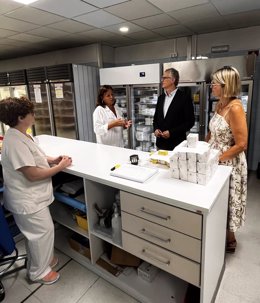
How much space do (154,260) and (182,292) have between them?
464 mm

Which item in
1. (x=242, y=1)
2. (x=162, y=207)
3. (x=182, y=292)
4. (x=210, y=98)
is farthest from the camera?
(x=210, y=98)

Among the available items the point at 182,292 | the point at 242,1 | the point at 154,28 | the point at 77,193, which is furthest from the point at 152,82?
the point at 182,292

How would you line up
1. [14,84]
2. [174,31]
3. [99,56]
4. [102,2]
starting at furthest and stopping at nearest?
[14,84]
[99,56]
[174,31]
[102,2]

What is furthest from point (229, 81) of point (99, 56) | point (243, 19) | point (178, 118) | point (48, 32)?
point (99, 56)

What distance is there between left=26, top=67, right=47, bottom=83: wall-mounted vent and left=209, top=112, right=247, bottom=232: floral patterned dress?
3850mm

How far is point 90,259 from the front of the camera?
6.63 ft

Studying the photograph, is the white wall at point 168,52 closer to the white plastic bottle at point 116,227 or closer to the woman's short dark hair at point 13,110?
the white plastic bottle at point 116,227

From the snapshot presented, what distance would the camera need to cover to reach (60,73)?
4234mm

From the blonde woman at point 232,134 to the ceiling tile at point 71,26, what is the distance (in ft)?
7.98

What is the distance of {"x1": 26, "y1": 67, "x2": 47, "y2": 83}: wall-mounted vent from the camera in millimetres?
4555

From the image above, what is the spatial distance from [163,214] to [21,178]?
1012 mm

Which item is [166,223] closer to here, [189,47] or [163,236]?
[163,236]

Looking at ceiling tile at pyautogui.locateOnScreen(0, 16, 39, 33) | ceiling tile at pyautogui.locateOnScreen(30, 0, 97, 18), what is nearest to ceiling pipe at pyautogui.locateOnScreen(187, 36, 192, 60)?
ceiling tile at pyautogui.locateOnScreen(30, 0, 97, 18)

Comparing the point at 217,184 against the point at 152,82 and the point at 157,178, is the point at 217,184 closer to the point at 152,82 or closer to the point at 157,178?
the point at 157,178
